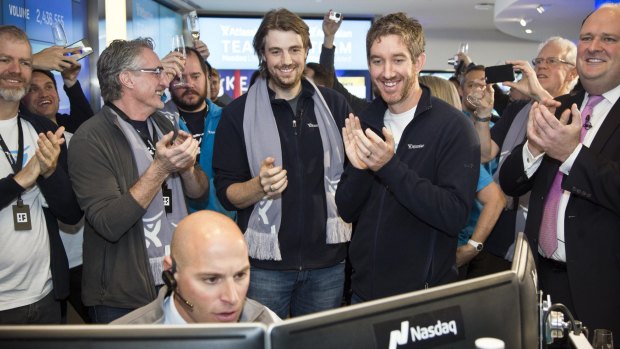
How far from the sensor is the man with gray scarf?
7.66 ft

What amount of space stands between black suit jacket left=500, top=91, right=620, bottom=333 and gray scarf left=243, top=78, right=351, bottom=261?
883 mm

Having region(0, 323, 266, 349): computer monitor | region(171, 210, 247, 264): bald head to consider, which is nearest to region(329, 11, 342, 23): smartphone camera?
region(171, 210, 247, 264): bald head

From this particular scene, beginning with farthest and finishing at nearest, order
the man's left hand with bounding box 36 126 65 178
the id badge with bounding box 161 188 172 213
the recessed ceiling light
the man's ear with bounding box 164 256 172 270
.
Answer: the recessed ceiling light < the id badge with bounding box 161 188 172 213 < the man's left hand with bounding box 36 126 65 178 < the man's ear with bounding box 164 256 172 270

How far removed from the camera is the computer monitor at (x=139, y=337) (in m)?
0.90

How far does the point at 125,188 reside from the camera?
2436 millimetres

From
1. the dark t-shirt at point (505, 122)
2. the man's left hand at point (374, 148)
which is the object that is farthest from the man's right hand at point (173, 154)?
the dark t-shirt at point (505, 122)

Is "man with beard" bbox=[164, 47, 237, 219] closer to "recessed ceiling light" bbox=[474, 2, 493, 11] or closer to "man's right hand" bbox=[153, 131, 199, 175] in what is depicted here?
"man's right hand" bbox=[153, 131, 199, 175]

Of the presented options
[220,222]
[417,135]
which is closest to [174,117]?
[417,135]

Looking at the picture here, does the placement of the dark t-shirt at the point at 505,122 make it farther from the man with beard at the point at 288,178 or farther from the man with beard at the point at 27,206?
the man with beard at the point at 27,206

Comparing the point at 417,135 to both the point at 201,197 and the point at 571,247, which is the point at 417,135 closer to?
the point at 571,247

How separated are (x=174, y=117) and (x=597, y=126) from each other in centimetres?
188

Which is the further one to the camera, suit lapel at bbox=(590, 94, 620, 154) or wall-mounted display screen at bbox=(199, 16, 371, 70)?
wall-mounted display screen at bbox=(199, 16, 371, 70)

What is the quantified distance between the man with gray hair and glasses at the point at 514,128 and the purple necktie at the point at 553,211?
0.79 meters

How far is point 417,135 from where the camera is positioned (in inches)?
84.6
